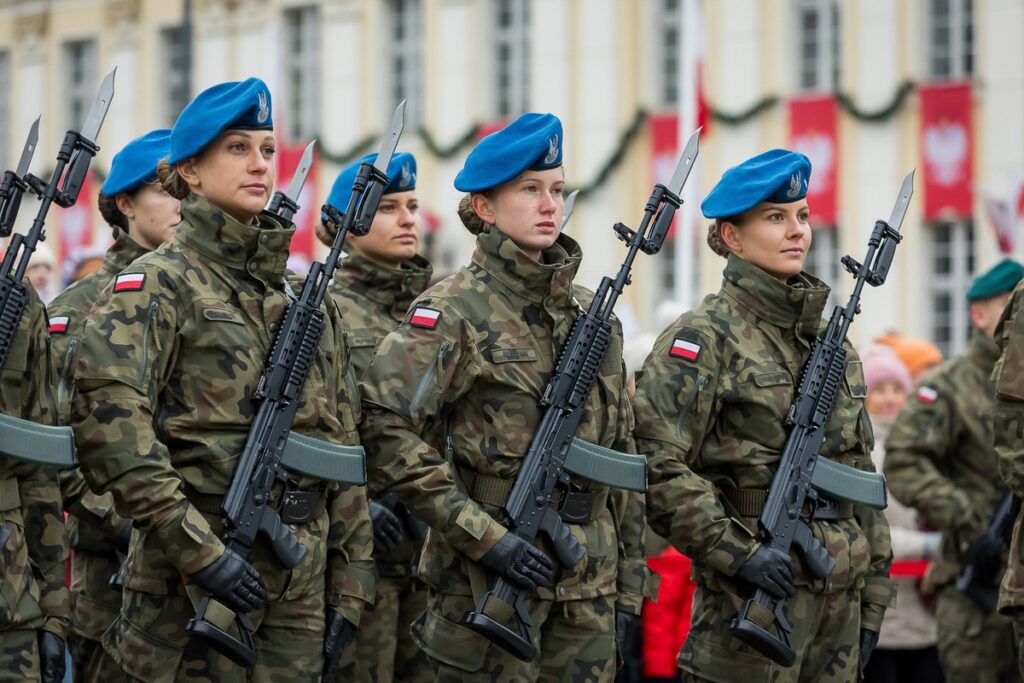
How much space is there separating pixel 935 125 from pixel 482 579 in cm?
1782

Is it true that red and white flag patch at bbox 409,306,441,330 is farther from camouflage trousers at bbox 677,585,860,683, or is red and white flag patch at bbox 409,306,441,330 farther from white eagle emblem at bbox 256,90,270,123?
camouflage trousers at bbox 677,585,860,683

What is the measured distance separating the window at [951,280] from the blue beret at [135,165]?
17.1 m

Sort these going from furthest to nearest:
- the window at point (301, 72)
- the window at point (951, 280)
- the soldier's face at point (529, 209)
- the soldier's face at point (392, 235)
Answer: the window at point (301, 72), the window at point (951, 280), the soldier's face at point (392, 235), the soldier's face at point (529, 209)

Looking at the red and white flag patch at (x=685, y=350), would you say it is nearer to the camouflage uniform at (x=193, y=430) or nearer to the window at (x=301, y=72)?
the camouflage uniform at (x=193, y=430)

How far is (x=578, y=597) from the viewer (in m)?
6.12

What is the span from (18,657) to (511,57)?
22.7m

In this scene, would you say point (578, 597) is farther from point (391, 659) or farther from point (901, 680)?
point (901, 680)

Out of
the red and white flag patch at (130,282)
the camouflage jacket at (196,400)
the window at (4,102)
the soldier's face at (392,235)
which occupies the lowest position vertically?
the camouflage jacket at (196,400)

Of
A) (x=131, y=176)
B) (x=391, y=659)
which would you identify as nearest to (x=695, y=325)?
(x=391, y=659)

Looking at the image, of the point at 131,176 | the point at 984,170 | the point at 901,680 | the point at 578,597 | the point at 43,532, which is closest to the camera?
the point at 43,532

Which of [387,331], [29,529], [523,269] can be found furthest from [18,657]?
[387,331]

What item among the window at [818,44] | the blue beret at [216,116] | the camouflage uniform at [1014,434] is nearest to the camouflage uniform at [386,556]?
the blue beret at [216,116]

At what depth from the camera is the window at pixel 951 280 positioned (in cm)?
2316

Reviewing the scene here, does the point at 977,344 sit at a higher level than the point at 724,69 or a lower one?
lower
